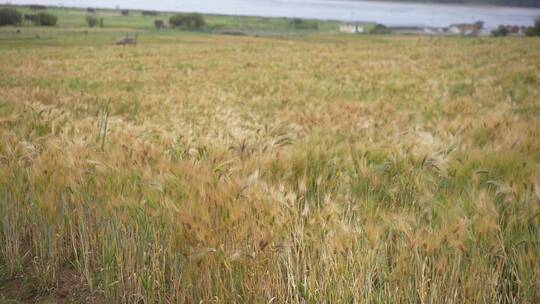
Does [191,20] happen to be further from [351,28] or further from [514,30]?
[351,28]

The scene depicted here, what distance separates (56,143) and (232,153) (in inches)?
54.7

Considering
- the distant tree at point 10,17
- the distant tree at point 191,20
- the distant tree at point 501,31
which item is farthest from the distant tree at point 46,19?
the distant tree at point 191,20

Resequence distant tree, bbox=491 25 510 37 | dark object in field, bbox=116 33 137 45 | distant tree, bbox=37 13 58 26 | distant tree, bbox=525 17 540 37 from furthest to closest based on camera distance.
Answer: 1. distant tree, bbox=491 25 510 37
2. distant tree, bbox=525 17 540 37
3. dark object in field, bbox=116 33 137 45
4. distant tree, bbox=37 13 58 26

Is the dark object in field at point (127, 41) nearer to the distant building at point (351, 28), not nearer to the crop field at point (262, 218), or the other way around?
the crop field at point (262, 218)

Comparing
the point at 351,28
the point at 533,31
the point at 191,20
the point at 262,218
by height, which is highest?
the point at 351,28

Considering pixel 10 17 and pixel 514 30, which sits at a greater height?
pixel 514 30

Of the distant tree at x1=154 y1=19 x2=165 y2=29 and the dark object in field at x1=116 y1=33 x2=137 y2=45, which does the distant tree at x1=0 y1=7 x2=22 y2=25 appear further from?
the distant tree at x1=154 y1=19 x2=165 y2=29

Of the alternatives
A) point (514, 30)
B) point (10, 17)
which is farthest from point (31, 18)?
point (514, 30)

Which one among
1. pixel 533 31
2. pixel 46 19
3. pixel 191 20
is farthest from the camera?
pixel 191 20

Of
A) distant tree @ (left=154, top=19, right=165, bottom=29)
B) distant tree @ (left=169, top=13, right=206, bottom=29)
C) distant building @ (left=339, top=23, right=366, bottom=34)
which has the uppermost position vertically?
distant building @ (left=339, top=23, right=366, bottom=34)

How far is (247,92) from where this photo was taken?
10.0m

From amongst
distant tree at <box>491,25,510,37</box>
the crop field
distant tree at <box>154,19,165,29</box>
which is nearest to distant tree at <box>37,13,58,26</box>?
the crop field

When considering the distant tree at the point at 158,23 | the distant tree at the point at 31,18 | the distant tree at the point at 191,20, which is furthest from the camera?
the distant tree at the point at 191,20

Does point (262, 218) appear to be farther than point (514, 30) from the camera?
No
